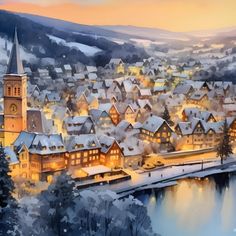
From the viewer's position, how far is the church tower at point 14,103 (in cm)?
466

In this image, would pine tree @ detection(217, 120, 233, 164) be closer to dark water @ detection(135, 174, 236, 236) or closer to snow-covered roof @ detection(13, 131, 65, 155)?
dark water @ detection(135, 174, 236, 236)

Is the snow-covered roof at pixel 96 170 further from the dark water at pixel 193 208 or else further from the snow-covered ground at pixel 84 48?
the snow-covered ground at pixel 84 48

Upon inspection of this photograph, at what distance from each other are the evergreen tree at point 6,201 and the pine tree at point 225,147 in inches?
77.7

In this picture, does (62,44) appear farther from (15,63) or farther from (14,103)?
(14,103)

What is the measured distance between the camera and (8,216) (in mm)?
4398

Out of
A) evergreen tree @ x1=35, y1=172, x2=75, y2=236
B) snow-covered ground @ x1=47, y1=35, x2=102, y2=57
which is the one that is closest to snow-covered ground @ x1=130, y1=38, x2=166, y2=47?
snow-covered ground @ x1=47, y1=35, x2=102, y2=57

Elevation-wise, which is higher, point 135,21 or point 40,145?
point 135,21

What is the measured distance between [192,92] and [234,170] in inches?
33.8

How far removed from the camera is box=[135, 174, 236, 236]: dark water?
190 inches

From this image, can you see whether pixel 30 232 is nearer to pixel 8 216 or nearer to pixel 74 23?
pixel 8 216

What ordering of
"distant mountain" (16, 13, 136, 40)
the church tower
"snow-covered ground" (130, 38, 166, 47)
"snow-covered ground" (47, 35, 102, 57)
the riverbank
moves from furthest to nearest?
"snow-covered ground" (130, 38, 166, 47) < "snow-covered ground" (47, 35, 102, 57) < "distant mountain" (16, 13, 136, 40) < the riverbank < the church tower

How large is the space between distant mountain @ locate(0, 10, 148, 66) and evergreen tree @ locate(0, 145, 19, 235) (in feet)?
3.30

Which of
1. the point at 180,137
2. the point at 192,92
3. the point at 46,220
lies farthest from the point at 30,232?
the point at 192,92

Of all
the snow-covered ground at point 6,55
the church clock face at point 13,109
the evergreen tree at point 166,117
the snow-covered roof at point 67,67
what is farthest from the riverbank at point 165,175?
the snow-covered ground at point 6,55
